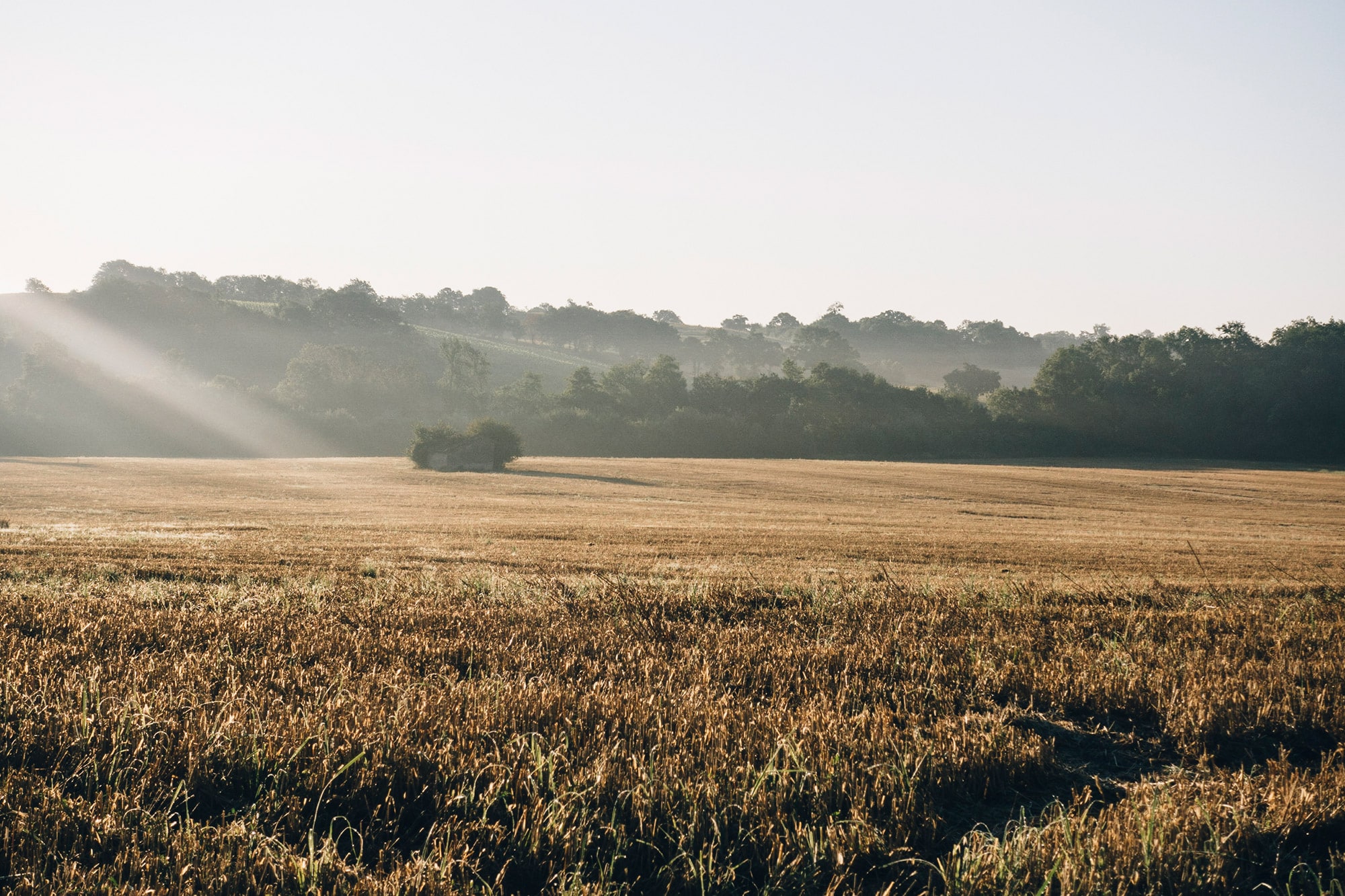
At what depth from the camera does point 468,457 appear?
166ft

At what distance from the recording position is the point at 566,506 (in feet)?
95.2

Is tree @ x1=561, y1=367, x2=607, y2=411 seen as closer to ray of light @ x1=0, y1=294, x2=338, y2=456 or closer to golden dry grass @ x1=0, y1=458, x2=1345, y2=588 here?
ray of light @ x1=0, y1=294, x2=338, y2=456

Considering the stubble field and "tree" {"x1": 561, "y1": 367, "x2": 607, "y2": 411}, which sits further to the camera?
"tree" {"x1": 561, "y1": 367, "x2": 607, "y2": 411}

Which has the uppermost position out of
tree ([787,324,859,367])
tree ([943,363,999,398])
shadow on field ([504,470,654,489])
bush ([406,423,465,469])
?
tree ([787,324,859,367])

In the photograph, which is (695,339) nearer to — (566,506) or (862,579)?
(566,506)

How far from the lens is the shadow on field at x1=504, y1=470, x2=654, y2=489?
4288cm

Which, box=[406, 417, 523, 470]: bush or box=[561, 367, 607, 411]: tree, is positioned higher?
box=[561, 367, 607, 411]: tree

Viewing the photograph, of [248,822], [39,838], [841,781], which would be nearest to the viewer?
[39,838]

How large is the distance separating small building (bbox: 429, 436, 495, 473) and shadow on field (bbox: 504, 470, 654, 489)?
4.92 feet

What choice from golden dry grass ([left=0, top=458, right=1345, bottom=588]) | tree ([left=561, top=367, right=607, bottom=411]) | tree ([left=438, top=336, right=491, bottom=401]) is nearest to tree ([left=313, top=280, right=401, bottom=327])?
tree ([left=438, top=336, right=491, bottom=401])

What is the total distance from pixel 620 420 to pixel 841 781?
7800 cm

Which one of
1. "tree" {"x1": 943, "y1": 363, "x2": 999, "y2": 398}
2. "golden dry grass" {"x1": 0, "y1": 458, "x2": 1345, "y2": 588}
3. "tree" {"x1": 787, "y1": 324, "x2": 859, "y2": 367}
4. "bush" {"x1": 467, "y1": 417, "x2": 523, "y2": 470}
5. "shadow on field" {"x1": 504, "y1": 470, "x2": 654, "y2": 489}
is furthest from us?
"tree" {"x1": 787, "y1": 324, "x2": 859, "y2": 367}

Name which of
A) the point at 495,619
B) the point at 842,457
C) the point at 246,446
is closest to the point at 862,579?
the point at 495,619

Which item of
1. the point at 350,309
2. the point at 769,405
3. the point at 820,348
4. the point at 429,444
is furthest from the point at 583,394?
the point at 820,348
